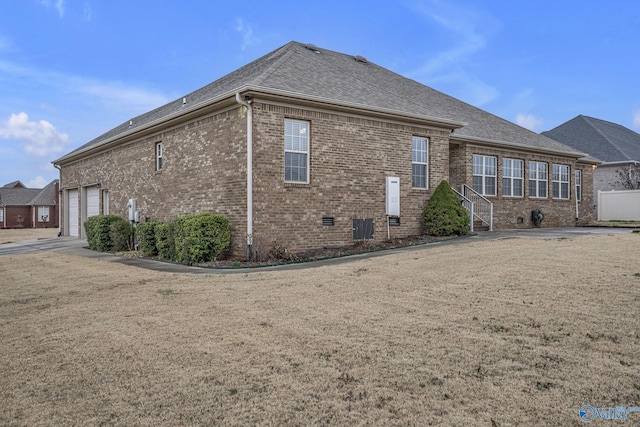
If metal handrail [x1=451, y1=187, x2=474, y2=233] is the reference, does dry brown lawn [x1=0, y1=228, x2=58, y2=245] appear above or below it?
below

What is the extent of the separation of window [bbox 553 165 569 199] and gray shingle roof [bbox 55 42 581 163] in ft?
2.93

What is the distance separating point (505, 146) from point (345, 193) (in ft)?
30.3

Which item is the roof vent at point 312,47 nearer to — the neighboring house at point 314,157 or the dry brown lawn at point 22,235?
A: the neighboring house at point 314,157

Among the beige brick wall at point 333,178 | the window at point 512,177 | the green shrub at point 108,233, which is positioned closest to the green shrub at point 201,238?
the beige brick wall at point 333,178

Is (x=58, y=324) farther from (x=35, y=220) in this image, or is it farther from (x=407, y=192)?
(x=35, y=220)

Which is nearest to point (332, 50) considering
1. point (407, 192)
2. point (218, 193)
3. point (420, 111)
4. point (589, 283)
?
point (420, 111)

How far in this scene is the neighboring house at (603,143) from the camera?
28.8 meters

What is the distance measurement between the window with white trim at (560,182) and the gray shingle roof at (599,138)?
9.16m

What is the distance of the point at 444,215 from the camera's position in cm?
1470

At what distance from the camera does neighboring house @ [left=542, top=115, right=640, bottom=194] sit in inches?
1133

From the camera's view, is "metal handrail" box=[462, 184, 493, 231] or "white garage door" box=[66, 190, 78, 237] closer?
"metal handrail" box=[462, 184, 493, 231]

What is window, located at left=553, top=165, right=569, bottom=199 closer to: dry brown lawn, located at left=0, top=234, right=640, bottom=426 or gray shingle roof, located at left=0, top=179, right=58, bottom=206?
dry brown lawn, located at left=0, top=234, right=640, bottom=426

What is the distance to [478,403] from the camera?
10.9 ft

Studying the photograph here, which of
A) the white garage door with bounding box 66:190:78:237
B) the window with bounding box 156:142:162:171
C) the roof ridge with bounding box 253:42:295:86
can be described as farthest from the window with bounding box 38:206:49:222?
the roof ridge with bounding box 253:42:295:86
